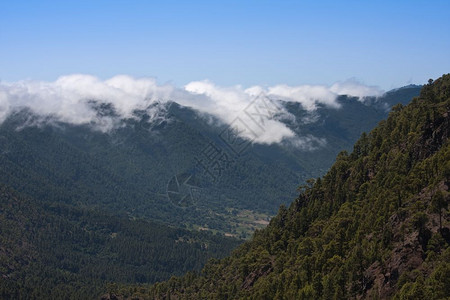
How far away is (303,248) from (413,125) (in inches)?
1464

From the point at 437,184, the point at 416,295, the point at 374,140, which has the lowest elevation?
the point at 416,295

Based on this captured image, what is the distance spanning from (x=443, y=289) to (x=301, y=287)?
38.2 meters

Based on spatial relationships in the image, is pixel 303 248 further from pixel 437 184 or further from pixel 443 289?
pixel 443 289

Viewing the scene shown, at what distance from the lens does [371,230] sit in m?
98.2

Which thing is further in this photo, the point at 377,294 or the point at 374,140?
the point at 374,140

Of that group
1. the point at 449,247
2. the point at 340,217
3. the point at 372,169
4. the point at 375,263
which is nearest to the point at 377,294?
the point at 375,263

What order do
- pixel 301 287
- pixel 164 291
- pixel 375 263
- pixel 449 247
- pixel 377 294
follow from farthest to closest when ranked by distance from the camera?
pixel 164 291 → pixel 301 287 → pixel 375 263 → pixel 377 294 → pixel 449 247

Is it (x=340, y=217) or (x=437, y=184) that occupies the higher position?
(x=437, y=184)

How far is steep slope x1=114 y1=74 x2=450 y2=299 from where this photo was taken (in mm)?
82625

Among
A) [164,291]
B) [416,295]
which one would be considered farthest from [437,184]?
[164,291]

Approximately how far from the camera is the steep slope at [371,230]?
82625mm

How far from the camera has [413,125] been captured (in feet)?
395

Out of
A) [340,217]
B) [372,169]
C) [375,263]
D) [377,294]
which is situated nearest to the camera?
[377,294]

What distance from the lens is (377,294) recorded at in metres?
82.6
